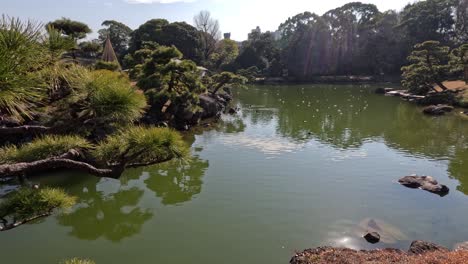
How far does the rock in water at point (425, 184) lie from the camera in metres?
11.3

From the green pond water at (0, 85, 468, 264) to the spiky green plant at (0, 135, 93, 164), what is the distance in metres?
3.60

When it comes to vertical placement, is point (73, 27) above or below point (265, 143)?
above

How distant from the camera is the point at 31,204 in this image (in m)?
3.96

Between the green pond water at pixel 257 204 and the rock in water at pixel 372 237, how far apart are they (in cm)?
24

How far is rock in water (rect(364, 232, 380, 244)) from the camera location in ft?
27.2

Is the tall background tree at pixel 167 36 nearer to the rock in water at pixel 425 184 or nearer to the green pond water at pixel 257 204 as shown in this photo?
the green pond water at pixel 257 204

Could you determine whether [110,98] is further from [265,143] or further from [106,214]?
[265,143]

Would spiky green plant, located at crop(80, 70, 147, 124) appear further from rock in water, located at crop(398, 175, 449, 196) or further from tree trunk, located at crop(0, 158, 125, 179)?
rock in water, located at crop(398, 175, 449, 196)

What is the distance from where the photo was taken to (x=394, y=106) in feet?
101

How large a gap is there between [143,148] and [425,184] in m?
10.5

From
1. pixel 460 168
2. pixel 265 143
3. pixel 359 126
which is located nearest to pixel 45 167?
pixel 265 143

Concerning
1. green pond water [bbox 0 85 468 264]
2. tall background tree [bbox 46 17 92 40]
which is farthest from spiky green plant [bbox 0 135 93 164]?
tall background tree [bbox 46 17 92 40]

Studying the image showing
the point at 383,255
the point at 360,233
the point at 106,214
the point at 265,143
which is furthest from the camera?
the point at 265,143

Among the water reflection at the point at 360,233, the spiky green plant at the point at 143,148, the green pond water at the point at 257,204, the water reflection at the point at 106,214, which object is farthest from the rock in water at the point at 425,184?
the spiky green plant at the point at 143,148
